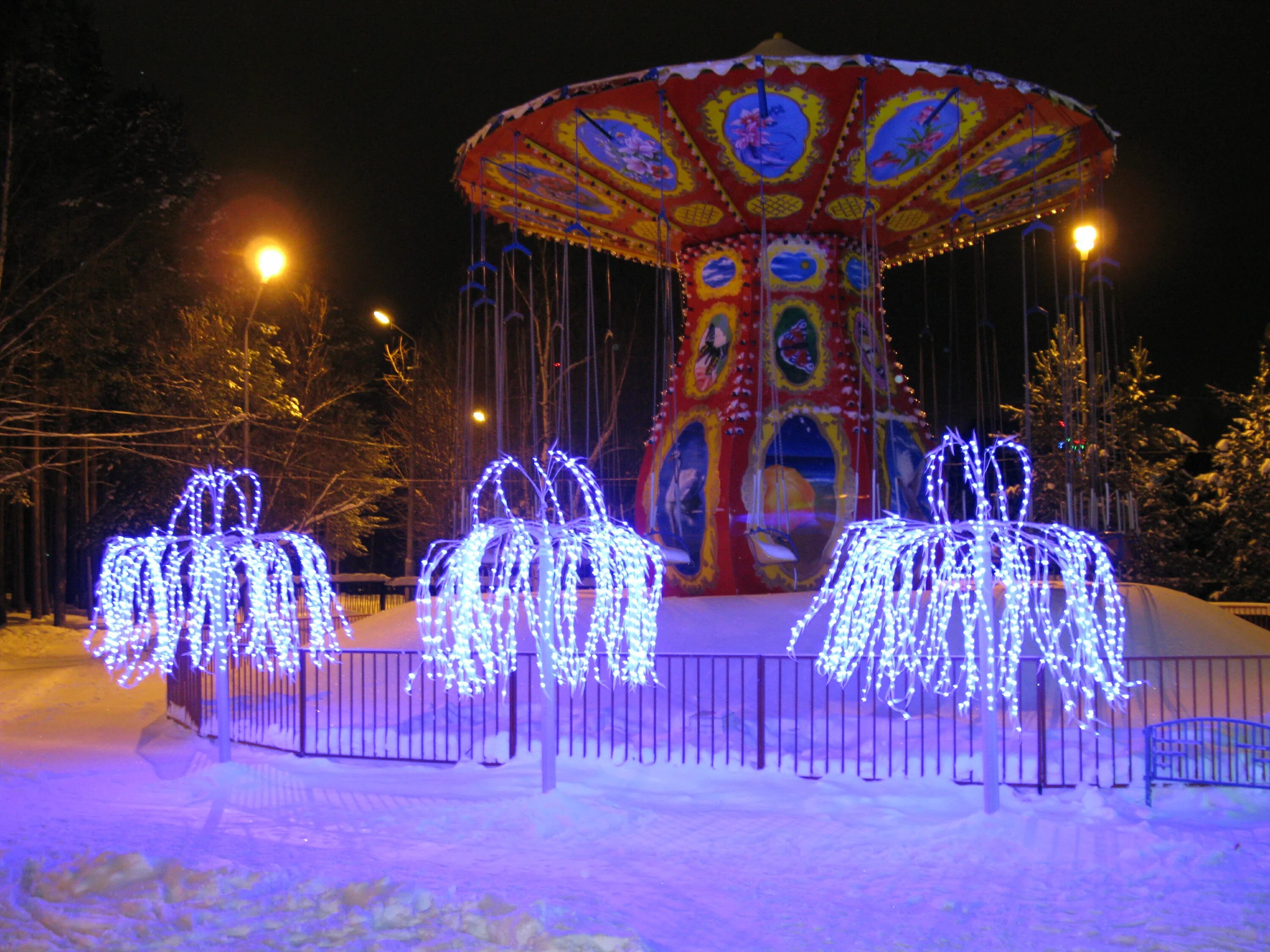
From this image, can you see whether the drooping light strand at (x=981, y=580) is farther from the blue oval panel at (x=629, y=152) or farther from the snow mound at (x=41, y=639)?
the snow mound at (x=41, y=639)

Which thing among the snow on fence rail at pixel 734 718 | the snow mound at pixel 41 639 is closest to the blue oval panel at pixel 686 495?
the snow on fence rail at pixel 734 718

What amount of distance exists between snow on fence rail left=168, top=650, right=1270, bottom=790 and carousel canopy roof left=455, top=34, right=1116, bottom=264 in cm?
573

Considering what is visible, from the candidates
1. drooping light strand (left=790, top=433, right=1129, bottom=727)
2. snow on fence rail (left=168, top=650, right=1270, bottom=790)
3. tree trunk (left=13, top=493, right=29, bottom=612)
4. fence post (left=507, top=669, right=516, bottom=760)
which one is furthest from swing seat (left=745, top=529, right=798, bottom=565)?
tree trunk (left=13, top=493, right=29, bottom=612)

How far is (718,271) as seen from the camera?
625 inches

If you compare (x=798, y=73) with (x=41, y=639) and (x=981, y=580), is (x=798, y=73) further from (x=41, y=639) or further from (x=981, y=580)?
(x=41, y=639)

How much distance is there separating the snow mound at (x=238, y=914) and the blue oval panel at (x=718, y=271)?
11422 millimetres

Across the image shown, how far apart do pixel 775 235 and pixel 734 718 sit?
24.1ft

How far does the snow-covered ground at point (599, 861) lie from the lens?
5.59 m

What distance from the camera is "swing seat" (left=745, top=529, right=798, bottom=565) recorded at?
14641 millimetres

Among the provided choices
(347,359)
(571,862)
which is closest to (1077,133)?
(571,862)

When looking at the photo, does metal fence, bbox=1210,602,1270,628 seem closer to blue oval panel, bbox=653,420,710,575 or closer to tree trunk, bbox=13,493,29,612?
blue oval panel, bbox=653,420,710,575

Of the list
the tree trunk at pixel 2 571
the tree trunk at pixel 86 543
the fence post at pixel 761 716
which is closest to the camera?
the fence post at pixel 761 716

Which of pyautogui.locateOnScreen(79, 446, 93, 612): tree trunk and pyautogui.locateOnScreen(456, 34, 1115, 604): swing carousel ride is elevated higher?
pyautogui.locateOnScreen(456, 34, 1115, 604): swing carousel ride

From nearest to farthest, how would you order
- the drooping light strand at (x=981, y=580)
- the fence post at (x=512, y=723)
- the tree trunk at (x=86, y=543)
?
the drooping light strand at (x=981, y=580) < the fence post at (x=512, y=723) < the tree trunk at (x=86, y=543)
